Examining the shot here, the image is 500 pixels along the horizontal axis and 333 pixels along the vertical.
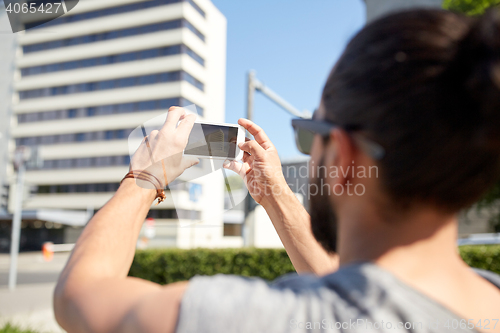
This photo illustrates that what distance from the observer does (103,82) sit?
139 feet

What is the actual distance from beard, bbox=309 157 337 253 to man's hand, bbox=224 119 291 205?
468mm

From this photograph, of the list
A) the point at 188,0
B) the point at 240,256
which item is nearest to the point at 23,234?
the point at 188,0

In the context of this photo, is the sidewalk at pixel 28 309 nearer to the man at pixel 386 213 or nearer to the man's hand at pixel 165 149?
the man's hand at pixel 165 149

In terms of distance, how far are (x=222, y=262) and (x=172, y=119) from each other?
7678 mm

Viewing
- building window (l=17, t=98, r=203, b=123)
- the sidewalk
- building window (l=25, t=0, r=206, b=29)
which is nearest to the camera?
the sidewalk

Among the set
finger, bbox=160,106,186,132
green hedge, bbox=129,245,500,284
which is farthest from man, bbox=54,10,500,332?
green hedge, bbox=129,245,500,284

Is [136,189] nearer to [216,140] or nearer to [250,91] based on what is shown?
[216,140]

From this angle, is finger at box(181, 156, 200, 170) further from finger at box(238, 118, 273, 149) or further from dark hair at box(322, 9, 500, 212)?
dark hair at box(322, 9, 500, 212)

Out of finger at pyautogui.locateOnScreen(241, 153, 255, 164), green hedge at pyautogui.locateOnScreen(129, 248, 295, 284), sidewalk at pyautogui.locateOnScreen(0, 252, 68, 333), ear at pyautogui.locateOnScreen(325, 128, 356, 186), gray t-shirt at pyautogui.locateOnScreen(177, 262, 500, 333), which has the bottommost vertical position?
sidewalk at pyautogui.locateOnScreen(0, 252, 68, 333)

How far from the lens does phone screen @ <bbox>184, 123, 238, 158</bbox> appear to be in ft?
4.50

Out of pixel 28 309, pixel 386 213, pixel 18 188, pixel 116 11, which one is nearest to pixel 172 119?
pixel 386 213

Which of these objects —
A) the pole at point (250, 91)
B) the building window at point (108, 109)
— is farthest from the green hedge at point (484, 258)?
the building window at point (108, 109)

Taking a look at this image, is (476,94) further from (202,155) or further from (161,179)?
(202,155)

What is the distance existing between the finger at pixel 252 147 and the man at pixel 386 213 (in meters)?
0.58
